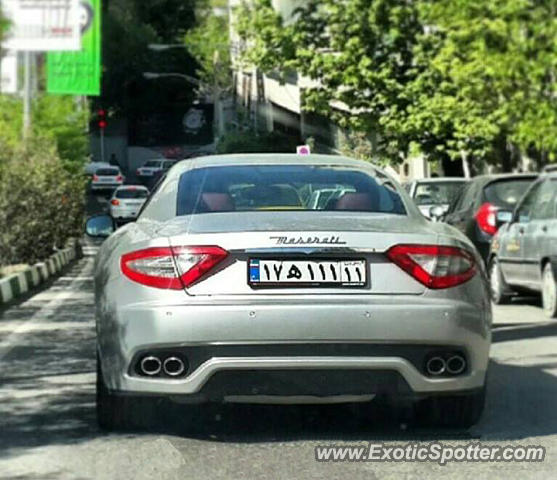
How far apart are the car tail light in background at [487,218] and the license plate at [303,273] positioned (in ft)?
39.3

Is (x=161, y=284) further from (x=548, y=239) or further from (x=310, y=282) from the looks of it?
(x=548, y=239)

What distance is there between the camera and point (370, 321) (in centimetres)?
691

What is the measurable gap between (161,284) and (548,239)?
8.70 m

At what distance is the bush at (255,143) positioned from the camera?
30.9 m

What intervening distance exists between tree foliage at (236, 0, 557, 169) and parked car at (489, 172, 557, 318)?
793cm

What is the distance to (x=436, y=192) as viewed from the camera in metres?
24.8

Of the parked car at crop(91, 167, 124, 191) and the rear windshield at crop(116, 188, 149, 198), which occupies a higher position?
the rear windshield at crop(116, 188, 149, 198)

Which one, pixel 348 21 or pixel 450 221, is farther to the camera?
pixel 348 21

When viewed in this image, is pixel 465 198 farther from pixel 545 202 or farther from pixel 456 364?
pixel 456 364

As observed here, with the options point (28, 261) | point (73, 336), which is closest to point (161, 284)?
point (73, 336)

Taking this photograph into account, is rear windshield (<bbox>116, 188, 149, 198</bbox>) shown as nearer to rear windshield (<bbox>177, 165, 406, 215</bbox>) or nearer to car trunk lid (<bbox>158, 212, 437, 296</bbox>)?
rear windshield (<bbox>177, 165, 406, 215</bbox>)

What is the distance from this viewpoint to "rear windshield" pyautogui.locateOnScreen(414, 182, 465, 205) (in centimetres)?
2462

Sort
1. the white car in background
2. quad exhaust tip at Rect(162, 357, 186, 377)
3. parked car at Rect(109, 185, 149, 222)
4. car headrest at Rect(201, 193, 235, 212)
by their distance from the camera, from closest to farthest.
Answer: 1. quad exhaust tip at Rect(162, 357, 186, 377)
2. car headrest at Rect(201, 193, 235, 212)
3. parked car at Rect(109, 185, 149, 222)
4. the white car in background
